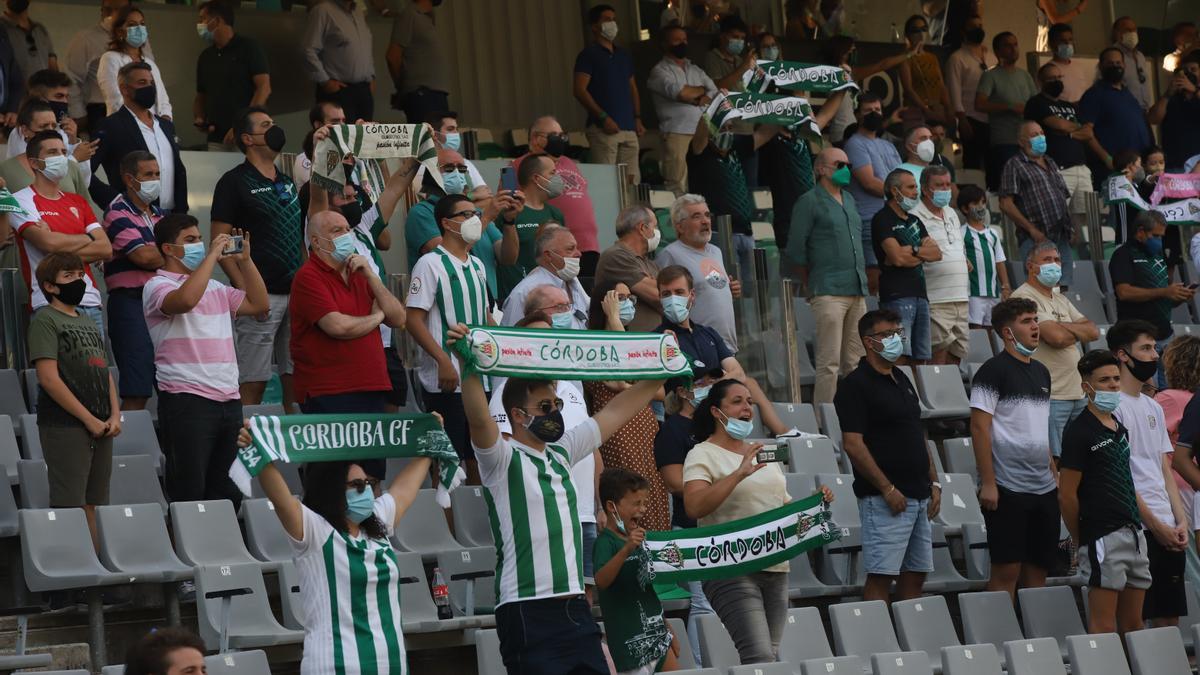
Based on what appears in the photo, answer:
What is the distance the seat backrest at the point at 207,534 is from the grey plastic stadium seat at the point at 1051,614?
3.66 meters

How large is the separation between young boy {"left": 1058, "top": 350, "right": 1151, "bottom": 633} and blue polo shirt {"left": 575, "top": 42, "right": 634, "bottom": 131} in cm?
551

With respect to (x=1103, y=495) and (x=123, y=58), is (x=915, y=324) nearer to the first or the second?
(x=1103, y=495)

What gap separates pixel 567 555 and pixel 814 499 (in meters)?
1.75

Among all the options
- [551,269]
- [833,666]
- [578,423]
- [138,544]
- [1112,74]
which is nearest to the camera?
[833,666]

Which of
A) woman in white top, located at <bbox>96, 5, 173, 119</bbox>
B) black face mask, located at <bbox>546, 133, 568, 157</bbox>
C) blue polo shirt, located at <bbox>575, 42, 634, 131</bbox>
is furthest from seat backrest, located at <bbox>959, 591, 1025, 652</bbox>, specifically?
blue polo shirt, located at <bbox>575, 42, 634, 131</bbox>

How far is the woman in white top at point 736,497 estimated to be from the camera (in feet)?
25.4

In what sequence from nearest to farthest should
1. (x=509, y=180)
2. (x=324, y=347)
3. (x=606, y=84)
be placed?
(x=324, y=347)
(x=509, y=180)
(x=606, y=84)

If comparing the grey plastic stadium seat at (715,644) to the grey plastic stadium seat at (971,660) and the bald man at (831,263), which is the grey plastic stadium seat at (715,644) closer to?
the grey plastic stadium seat at (971,660)

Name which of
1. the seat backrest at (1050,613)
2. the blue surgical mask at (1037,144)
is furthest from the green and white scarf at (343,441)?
the blue surgical mask at (1037,144)

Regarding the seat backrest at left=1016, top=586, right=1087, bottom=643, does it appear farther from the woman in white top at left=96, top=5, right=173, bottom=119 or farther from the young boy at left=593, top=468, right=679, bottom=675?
the woman in white top at left=96, top=5, right=173, bottom=119

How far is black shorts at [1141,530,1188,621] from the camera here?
9266 millimetres

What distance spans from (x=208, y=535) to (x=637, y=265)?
8.90 ft

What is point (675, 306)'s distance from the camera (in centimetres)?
919

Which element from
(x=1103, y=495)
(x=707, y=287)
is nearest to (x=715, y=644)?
(x=1103, y=495)
